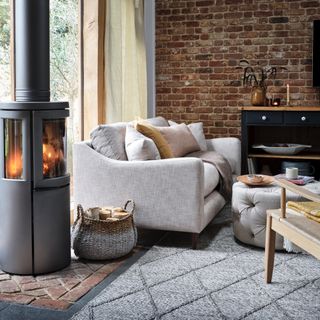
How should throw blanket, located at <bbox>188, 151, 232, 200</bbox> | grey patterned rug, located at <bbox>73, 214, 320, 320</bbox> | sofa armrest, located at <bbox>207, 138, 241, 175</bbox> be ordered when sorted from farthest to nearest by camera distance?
sofa armrest, located at <bbox>207, 138, 241, 175</bbox>
throw blanket, located at <bbox>188, 151, 232, 200</bbox>
grey patterned rug, located at <bbox>73, 214, 320, 320</bbox>

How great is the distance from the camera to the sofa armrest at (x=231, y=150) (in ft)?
17.2

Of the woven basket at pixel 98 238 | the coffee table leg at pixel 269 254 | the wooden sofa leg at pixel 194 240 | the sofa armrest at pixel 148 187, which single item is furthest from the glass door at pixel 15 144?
the coffee table leg at pixel 269 254

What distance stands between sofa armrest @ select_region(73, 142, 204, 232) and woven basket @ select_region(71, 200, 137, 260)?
0.36 meters

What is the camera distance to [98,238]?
321cm

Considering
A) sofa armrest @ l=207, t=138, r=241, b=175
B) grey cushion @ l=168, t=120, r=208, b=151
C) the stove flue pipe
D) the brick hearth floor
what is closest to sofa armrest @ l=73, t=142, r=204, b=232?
the brick hearth floor

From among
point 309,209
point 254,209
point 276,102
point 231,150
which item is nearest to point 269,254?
point 309,209

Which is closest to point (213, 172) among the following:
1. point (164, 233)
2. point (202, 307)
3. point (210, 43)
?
point (164, 233)

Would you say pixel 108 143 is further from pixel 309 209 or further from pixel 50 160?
pixel 309 209

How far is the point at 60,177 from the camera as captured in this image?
9.93ft

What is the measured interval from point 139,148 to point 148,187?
0.97ft

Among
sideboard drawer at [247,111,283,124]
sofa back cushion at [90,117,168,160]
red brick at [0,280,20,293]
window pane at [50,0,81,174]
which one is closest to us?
red brick at [0,280,20,293]

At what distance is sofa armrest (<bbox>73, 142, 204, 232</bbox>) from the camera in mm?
3473

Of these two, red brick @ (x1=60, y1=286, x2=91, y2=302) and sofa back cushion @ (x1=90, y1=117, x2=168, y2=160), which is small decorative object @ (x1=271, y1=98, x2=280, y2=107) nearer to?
sofa back cushion @ (x1=90, y1=117, x2=168, y2=160)

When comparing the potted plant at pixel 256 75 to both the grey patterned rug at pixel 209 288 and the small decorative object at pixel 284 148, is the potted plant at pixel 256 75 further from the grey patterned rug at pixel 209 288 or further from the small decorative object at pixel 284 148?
the grey patterned rug at pixel 209 288
